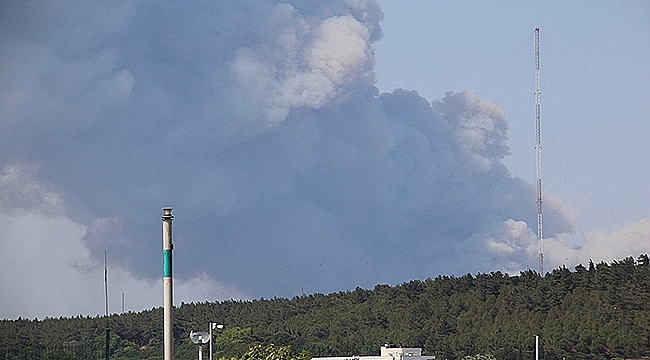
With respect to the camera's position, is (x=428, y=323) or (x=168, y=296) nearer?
(x=168, y=296)

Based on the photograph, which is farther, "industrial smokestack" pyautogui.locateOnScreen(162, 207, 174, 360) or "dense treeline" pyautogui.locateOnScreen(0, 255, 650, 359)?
"dense treeline" pyautogui.locateOnScreen(0, 255, 650, 359)

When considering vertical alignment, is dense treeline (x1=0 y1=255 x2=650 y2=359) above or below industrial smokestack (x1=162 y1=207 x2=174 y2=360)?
above

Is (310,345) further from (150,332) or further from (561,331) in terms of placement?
(561,331)

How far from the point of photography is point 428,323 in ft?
352

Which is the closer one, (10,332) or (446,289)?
(10,332)

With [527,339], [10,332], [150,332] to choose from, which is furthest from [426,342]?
[10,332]

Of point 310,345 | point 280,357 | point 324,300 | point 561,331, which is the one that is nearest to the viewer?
point 280,357

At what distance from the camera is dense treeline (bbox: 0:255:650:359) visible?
304ft

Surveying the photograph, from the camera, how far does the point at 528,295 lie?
10338cm

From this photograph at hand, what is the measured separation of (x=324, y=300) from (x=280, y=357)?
9787 centimetres

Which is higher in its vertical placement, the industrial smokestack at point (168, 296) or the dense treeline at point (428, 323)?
the dense treeline at point (428, 323)

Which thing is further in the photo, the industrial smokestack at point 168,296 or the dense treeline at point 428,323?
the dense treeline at point 428,323

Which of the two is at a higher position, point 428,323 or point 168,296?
point 428,323

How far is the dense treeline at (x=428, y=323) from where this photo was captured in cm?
9256
